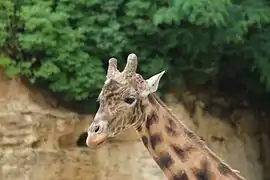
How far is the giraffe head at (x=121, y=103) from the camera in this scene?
2.60 meters

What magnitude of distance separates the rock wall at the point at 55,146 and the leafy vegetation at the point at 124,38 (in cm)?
16

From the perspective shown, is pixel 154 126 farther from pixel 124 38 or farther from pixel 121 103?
pixel 124 38

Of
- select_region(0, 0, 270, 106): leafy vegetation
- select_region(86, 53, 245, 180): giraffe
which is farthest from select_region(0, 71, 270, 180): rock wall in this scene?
select_region(86, 53, 245, 180): giraffe

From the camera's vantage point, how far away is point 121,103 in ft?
8.66

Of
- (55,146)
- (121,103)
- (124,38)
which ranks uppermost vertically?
(121,103)

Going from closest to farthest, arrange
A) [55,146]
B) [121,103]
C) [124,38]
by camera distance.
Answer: [121,103], [55,146], [124,38]

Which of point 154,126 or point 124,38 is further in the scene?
point 124,38

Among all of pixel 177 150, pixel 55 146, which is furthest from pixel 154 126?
pixel 55 146

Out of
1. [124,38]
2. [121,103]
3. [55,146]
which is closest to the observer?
[121,103]

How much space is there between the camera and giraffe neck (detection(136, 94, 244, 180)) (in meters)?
2.65

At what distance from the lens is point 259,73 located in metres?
5.30

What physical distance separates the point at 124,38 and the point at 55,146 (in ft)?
3.12

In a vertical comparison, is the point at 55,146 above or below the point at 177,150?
below

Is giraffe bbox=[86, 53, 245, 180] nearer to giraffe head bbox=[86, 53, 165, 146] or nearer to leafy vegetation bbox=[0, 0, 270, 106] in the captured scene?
giraffe head bbox=[86, 53, 165, 146]
